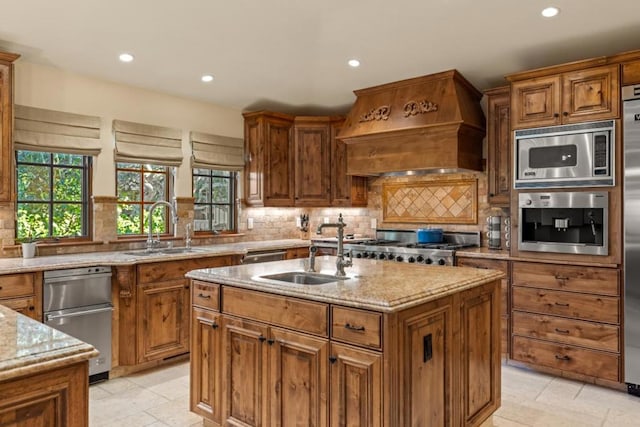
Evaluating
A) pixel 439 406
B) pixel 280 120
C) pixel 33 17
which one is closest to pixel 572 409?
pixel 439 406

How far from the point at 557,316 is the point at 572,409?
0.74m

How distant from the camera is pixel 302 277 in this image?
2.68 m

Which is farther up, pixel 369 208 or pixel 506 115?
pixel 506 115

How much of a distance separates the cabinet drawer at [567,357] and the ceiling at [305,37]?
2312 mm

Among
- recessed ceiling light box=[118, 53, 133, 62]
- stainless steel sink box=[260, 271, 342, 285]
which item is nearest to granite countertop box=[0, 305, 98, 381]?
stainless steel sink box=[260, 271, 342, 285]

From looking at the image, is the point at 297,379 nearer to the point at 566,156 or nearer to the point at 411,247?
the point at 411,247

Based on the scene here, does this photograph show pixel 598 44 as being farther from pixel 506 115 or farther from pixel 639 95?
pixel 506 115

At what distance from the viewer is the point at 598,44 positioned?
340 cm

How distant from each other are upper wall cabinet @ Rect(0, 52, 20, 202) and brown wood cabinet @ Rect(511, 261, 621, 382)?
405cm

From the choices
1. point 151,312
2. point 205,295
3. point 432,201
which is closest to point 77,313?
point 151,312

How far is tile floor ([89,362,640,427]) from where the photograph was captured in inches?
112

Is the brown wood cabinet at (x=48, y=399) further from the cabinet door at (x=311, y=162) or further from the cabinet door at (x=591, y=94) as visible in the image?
the cabinet door at (x=311, y=162)

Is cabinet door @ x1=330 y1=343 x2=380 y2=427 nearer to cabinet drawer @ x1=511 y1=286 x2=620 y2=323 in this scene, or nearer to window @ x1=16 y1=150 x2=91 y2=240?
cabinet drawer @ x1=511 y1=286 x2=620 y2=323

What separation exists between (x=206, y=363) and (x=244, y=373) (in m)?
0.31
